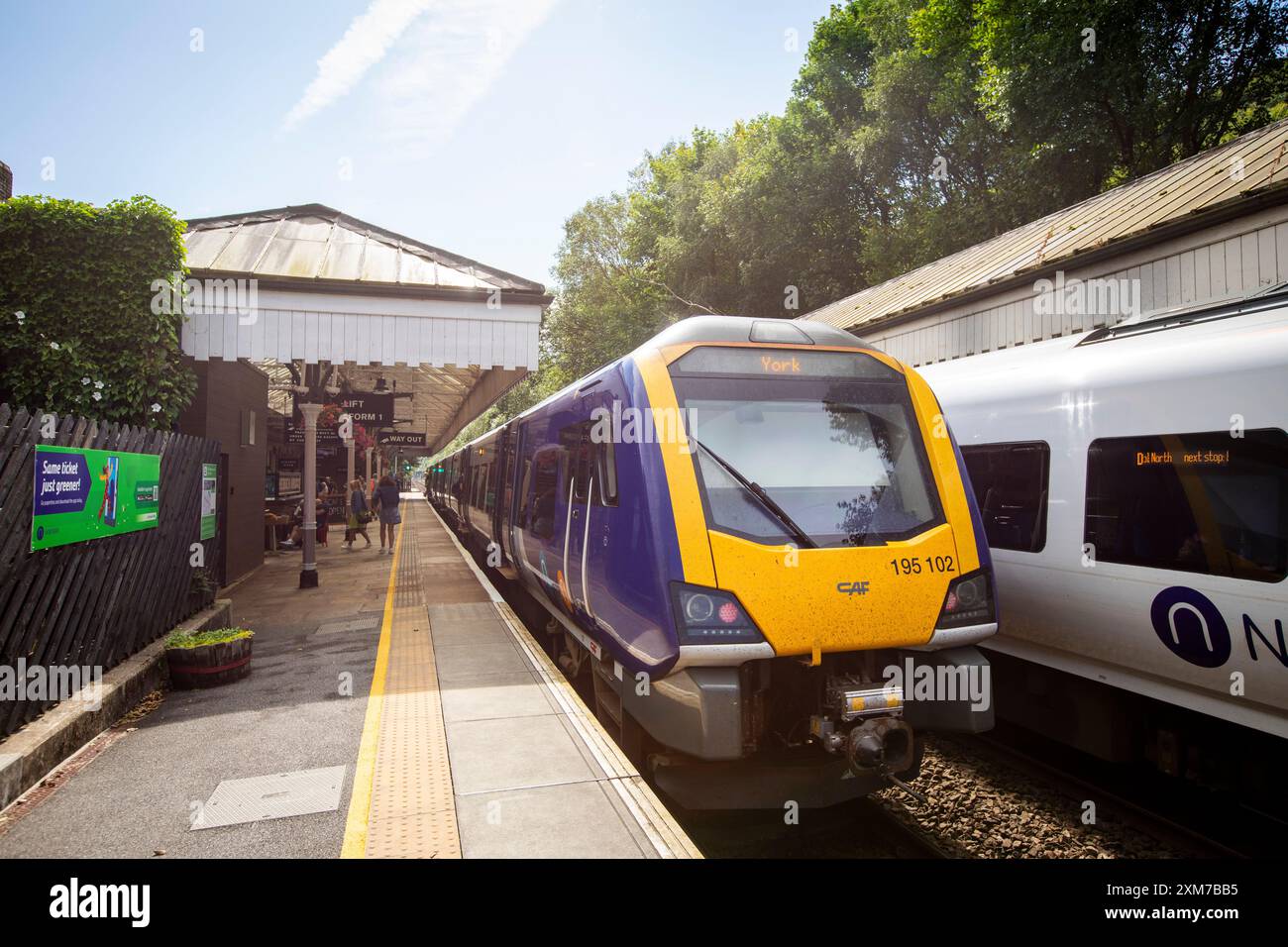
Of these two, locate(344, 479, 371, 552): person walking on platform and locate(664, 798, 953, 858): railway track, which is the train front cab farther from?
locate(344, 479, 371, 552): person walking on platform

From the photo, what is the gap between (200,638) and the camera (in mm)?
6824

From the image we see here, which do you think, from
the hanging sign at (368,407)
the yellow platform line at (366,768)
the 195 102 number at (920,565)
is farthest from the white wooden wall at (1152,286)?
the hanging sign at (368,407)

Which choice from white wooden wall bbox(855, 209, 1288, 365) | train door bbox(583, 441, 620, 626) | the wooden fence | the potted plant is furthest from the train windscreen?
the potted plant

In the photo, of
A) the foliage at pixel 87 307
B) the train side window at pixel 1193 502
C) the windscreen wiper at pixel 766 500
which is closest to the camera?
the train side window at pixel 1193 502

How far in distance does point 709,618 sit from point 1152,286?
6.89m

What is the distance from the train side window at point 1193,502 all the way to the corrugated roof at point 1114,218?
3651mm

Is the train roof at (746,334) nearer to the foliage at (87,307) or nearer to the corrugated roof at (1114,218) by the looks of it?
the corrugated roof at (1114,218)

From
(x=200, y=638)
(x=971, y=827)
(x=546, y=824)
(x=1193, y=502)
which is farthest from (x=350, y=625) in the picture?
(x=1193, y=502)

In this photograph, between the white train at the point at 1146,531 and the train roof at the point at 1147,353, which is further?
the train roof at the point at 1147,353

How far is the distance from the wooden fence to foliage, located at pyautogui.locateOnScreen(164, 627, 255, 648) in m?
0.31

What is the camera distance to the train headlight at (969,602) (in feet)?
14.6

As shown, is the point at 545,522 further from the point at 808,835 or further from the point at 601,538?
the point at 808,835

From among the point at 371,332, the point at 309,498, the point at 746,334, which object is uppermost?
the point at 371,332

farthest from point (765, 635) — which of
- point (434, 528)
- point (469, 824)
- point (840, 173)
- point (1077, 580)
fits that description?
point (840, 173)
